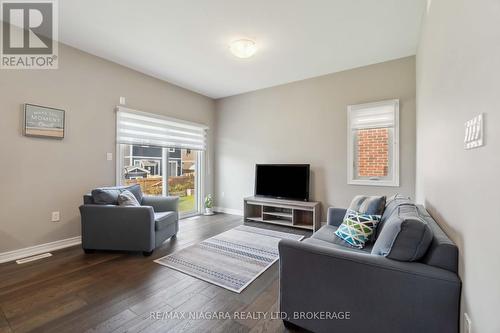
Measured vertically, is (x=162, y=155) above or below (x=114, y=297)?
above

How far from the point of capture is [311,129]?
4.23 meters

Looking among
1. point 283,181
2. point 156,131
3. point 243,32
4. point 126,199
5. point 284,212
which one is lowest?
point 284,212

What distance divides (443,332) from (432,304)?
145mm

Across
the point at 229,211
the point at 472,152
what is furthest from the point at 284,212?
the point at 472,152

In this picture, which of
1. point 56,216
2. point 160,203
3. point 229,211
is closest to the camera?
point 56,216

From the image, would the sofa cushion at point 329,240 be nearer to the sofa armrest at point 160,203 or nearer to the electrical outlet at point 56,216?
the sofa armrest at point 160,203

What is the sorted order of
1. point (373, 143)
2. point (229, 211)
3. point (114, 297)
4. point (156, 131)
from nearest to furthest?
point (114, 297)
point (373, 143)
point (156, 131)
point (229, 211)

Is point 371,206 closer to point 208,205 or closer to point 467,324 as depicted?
point 467,324

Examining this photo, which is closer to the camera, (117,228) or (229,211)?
(117,228)

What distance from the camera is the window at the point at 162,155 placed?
12.5 ft

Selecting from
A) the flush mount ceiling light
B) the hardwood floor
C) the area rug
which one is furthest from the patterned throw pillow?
the flush mount ceiling light

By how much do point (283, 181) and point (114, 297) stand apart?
316 centimetres

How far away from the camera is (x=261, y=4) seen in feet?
7.57

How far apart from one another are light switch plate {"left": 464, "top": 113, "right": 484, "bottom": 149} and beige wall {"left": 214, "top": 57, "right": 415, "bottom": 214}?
2711 millimetres
